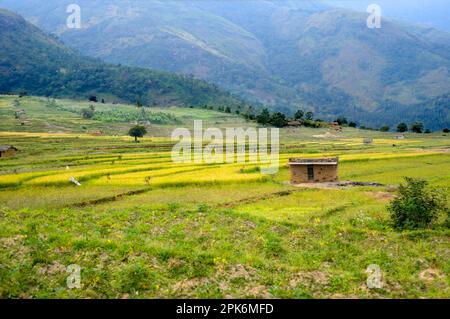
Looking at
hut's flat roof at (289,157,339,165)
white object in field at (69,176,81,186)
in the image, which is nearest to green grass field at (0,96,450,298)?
white object in field at (69,176,81,186)

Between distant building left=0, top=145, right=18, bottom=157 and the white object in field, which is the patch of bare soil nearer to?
the white object in field

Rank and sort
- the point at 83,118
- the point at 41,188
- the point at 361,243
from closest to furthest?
the point at 361,243 → the point at 41,188 → the point at 83,118

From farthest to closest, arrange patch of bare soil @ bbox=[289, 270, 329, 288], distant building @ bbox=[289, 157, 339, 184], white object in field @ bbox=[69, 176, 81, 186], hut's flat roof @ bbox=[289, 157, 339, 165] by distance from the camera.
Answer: distant building @ bbox=[289, 157, 339, 184] < hut's flat roof @ bbox=[289, 157, 339, 165] < white object in field @ bbox=[69, 176, 81, 186] < patch of bare soil @ bbox=[289, 270, 329, 288]

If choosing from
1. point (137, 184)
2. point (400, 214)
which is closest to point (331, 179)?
point (137, 184)

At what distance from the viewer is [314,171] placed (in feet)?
155

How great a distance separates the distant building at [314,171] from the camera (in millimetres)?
47156

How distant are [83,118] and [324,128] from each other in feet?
240

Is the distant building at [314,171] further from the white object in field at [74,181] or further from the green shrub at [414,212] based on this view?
the green shrub at [414,212]

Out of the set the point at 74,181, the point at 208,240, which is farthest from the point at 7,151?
the point at 208,240

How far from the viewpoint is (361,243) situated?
72.2 feet

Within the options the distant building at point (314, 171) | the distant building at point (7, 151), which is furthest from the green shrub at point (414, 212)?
the distant building at point (7, 151)

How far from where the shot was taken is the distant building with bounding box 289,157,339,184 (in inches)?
1857

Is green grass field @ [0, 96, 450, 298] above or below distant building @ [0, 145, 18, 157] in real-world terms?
below

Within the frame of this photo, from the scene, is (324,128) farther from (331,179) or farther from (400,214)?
(400,214)
